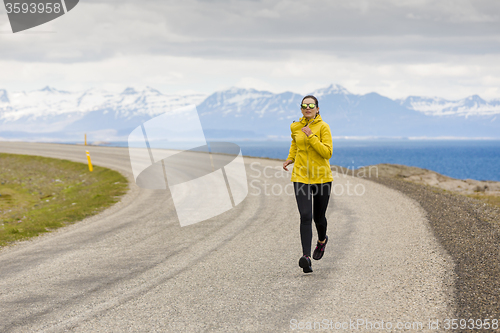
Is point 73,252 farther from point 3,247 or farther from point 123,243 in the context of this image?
point 3,247

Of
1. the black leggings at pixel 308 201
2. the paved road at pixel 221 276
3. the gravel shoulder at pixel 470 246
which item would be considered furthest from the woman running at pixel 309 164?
the gravel shoulder at pixel 470 246

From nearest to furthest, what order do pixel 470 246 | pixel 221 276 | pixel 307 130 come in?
pixel 307 130 → pixel 221 276 → pixel 470 246

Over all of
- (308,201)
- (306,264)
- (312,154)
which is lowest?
(306,264)

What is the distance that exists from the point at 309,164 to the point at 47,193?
762 inches

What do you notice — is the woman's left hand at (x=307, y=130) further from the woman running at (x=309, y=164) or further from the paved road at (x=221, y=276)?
the paved road at (x=221, y=276)

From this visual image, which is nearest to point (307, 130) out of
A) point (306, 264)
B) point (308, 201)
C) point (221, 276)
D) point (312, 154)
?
point (312, 154)

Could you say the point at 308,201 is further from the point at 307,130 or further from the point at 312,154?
the point at 307,130

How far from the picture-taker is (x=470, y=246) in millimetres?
7555

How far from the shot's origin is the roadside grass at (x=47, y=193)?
11.7 m

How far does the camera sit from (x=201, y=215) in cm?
1124

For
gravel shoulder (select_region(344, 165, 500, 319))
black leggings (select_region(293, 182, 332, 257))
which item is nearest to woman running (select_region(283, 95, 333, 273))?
black leggings (select_region(293, 182, 332, 257))

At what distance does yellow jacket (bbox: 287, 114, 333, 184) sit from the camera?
595 centimetres

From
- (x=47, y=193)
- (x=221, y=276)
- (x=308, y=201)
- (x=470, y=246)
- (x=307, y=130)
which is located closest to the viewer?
(x=307, y=130)

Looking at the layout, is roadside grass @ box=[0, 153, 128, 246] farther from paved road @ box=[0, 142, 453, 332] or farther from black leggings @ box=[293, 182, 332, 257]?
black leggings @ box=[293, 182, 332, 257]
